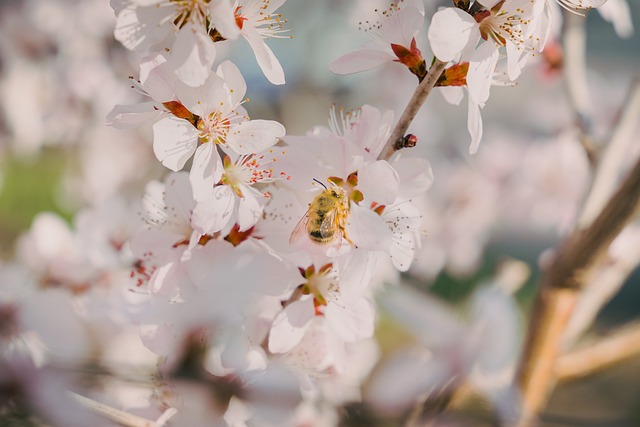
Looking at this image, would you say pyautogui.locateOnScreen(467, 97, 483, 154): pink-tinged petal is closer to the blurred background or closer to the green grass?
the blurred background

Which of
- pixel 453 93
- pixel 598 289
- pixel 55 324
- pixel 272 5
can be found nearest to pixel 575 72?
pixel 598 289

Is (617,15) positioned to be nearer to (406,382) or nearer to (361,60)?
(361,60)

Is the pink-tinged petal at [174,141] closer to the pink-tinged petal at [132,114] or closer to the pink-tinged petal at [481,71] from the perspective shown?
the pink-tinged petal at [132,114]

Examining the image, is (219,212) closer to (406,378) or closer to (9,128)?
(406,378)

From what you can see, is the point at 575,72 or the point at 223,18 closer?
the point at 223,18

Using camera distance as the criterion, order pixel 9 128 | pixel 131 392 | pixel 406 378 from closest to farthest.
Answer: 1. pixel 406 378
2. pixel 131 392
3. pixel 9 128

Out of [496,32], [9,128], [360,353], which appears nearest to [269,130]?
[496,32]
